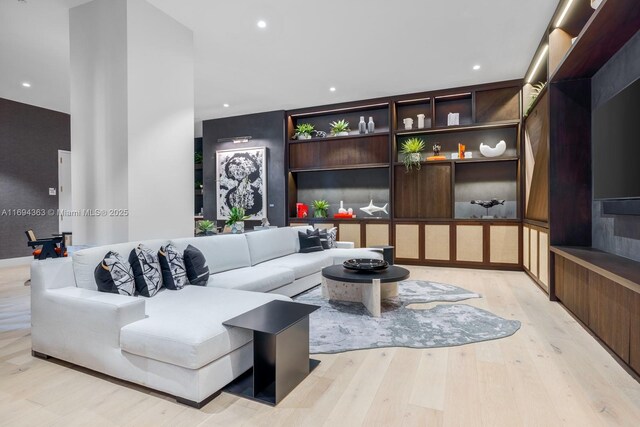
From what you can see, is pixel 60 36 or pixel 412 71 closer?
pixel 60 36

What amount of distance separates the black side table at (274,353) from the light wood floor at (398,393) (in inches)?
2.6

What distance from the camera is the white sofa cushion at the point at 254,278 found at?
9.93ft

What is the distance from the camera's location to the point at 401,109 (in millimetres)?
6359

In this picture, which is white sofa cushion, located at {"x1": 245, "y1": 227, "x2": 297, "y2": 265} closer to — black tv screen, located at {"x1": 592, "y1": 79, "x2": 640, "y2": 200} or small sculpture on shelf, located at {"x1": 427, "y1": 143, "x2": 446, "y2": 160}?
small sculpture on shelf, located at {"x1": 427, "y1": 143, "x2": 446, "y2": 160}

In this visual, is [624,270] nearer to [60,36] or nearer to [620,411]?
[620,411]

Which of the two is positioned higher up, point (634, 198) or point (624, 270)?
point (634, 198)

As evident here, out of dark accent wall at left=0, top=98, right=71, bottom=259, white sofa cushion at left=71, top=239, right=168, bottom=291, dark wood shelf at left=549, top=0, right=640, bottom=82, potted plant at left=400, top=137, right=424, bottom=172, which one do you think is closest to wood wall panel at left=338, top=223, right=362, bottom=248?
potted plant at left=400, top=137, right=424, bottom=172

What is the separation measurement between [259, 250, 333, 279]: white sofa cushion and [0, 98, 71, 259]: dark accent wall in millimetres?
5389

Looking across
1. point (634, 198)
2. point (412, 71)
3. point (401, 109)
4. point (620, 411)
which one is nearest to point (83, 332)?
point (620, 411)

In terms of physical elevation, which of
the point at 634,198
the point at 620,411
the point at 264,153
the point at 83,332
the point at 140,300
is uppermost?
the point at 264,153

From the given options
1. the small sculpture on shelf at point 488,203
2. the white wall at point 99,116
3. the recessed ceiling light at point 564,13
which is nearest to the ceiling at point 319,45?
the recessed ceiling light at point 564,13

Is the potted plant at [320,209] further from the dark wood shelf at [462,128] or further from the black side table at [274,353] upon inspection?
the black side table at [274,353]

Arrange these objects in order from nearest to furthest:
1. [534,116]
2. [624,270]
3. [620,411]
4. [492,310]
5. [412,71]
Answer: [620,411], [624,270], [492,310], [534,116], [412,71]

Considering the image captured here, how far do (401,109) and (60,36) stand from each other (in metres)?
5.16
